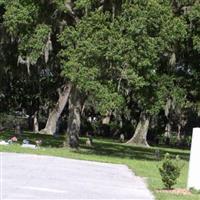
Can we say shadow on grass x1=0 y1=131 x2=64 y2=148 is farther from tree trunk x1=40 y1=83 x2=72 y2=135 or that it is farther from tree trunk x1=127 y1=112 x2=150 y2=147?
tree trunk x1=127 y1=112 x2=150 y2=147

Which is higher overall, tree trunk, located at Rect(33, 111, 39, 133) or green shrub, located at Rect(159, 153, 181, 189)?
tree trunk, located at Rect(33, 111, 39, 133)

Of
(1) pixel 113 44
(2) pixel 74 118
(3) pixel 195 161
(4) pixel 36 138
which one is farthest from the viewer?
(4) pixel 36 138

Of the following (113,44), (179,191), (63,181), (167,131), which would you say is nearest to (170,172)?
(179,191)

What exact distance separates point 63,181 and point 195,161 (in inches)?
122

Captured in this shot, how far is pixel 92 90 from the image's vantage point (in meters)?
25.6

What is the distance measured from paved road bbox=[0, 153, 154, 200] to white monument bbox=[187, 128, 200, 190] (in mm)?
1110

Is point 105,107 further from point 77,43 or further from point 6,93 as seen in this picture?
point 6,93

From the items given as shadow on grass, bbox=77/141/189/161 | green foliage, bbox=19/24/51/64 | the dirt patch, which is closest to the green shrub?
the dirt patch

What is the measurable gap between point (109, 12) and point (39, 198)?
54.9ft

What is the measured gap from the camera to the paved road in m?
12.5

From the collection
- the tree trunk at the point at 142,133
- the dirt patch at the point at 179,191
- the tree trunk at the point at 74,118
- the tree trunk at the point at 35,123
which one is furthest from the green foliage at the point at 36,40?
the tree trunk at the point at 35,123

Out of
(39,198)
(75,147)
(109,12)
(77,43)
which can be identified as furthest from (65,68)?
(39,198)

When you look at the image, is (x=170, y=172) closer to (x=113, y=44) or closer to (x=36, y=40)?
(x=113, y=44)

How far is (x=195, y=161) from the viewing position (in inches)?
561
